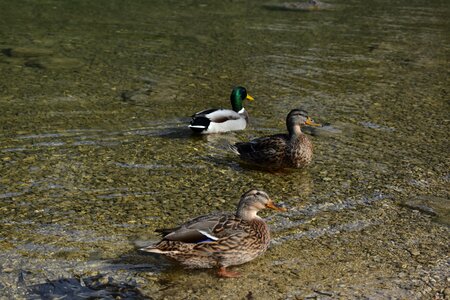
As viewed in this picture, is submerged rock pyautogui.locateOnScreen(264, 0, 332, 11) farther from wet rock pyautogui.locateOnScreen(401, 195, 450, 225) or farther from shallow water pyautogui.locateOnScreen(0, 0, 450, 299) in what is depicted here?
wet rock pyautogui.locateOnScreen(401, 195, 450, 225)

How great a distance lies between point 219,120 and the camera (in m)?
10.4

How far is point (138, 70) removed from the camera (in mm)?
13828

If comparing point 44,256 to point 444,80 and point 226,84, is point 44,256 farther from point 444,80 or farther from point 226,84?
point 444,80

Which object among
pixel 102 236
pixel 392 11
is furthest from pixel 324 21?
pixel 102 236

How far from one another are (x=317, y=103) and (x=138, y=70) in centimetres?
371

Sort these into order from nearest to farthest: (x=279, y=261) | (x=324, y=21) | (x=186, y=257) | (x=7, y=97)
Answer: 1. (x=186, y=257)
2. (x=279, y=261)
3. (x=7, y=97)
4. (x=324, y=21)

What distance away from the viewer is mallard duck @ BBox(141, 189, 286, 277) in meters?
6.05

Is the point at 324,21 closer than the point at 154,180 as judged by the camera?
No

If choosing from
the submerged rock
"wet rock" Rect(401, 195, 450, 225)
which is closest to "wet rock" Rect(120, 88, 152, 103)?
"wet rock" Rect(401, 195, 450, 225)

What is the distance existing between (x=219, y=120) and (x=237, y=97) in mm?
1084

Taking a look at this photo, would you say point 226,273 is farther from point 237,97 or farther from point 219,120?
point 237,97

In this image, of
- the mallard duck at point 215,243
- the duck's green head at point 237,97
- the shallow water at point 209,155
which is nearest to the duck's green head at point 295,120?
the shallow water at point 209,155

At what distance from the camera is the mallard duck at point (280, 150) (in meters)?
8.90

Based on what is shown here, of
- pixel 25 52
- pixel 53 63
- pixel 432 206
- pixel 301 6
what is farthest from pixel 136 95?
pixel 301 6
